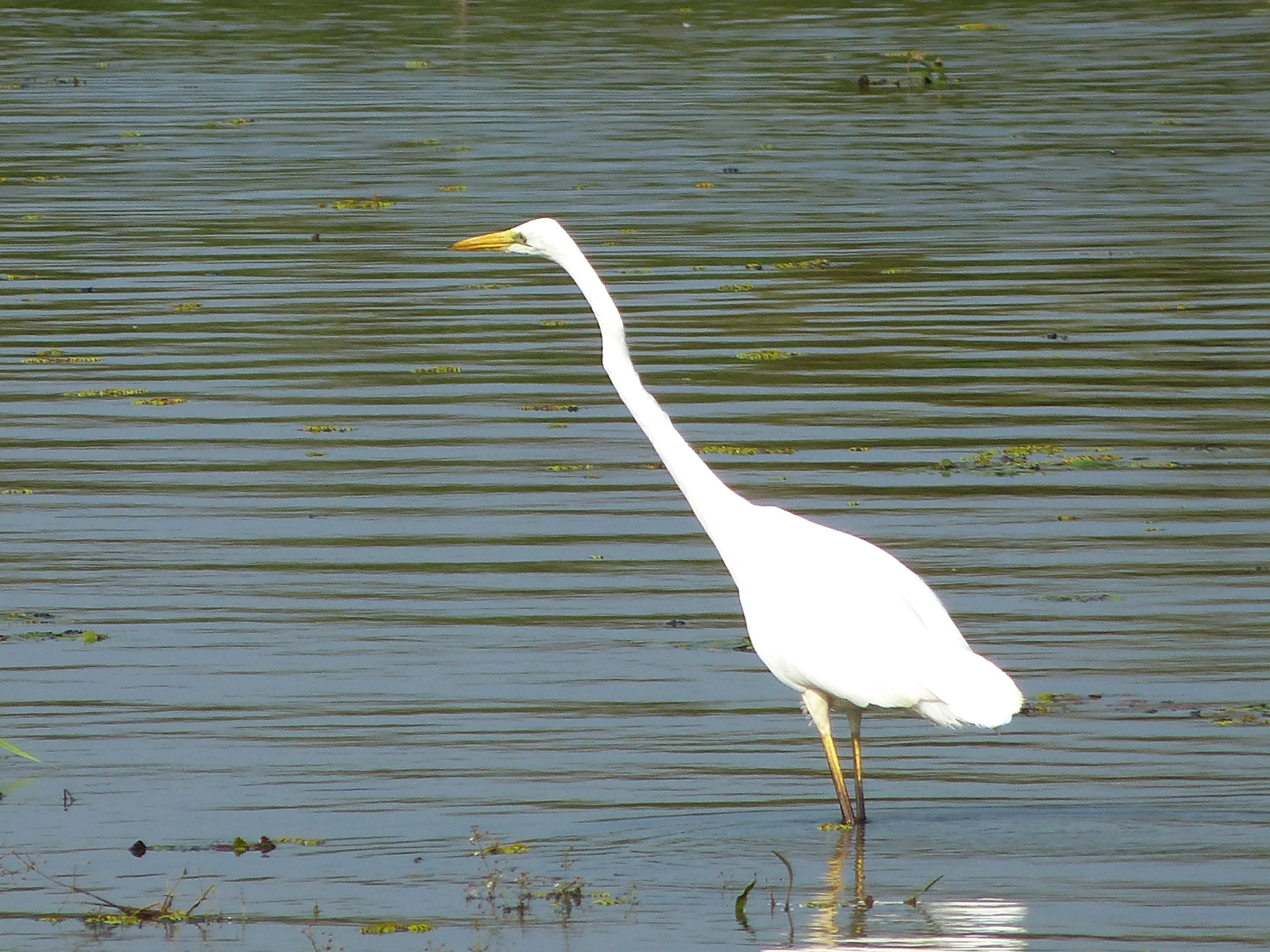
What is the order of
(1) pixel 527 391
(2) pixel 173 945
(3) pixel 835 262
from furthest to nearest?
(3) pixel 835 262 → (1) pixel 527 391 → (2) pixel 173 945

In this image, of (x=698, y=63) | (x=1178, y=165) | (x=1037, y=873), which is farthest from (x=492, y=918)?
(x=698, y=63)

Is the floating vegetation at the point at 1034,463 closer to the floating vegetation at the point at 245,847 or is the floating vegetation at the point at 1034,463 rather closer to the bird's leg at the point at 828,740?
the bird's leg at the point at 828,740

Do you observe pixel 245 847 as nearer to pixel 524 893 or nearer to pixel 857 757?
pixel 524 893

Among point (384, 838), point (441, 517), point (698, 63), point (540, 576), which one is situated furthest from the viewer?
point (698, 63)

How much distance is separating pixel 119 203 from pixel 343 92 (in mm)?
9146

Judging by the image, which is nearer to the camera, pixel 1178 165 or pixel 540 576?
pixel 540 576

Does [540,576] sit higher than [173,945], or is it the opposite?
[540,576]

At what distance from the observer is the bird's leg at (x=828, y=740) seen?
7105mm

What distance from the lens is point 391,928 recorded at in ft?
20.7

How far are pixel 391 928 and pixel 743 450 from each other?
585 cm

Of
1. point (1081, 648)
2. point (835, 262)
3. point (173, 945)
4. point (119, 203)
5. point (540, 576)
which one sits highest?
point (119, 203)

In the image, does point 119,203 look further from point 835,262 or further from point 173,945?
point 173,945

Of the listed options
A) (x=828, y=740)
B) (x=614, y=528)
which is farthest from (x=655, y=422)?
(x=614, y=528)

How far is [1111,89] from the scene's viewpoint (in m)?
28.2
